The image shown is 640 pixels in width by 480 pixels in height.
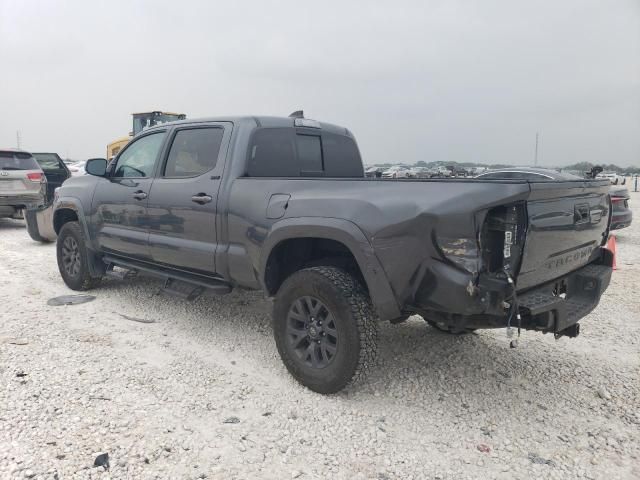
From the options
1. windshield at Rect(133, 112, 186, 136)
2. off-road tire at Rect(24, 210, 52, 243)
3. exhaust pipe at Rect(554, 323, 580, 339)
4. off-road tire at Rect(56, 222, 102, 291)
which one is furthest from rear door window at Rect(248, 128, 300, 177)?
windshield at Rect(133, 112, 186, 136)

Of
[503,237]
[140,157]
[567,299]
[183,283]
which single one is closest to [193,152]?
[140,157]

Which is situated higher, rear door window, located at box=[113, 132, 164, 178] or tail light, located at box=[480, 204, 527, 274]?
rear door window, located at box=[113, 132, 164, 178]

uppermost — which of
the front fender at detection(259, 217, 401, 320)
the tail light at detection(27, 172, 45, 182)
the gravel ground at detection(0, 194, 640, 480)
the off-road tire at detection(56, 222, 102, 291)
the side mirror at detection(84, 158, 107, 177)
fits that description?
the side mirror at detection(84, 158, 107, 177)

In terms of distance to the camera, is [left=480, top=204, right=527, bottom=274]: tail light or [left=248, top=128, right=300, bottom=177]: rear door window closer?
[left=480, top=204, right=527, bottom=274]: tail light

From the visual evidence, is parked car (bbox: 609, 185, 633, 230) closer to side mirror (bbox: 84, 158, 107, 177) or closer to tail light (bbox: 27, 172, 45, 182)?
side mirror (bbox: 84, 158, 107, 177)

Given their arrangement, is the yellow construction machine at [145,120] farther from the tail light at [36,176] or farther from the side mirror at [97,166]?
the side mirror at [97,166]

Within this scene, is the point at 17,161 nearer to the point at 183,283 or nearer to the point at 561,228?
the point at 183,283

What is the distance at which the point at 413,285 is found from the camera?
272cm

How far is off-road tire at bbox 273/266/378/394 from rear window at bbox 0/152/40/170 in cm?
977

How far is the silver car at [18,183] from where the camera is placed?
1032 cm

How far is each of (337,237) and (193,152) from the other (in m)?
1.88

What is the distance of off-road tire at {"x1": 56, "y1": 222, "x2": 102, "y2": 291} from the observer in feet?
17.9

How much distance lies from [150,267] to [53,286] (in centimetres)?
202

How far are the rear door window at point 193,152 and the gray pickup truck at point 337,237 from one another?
0.01 m
